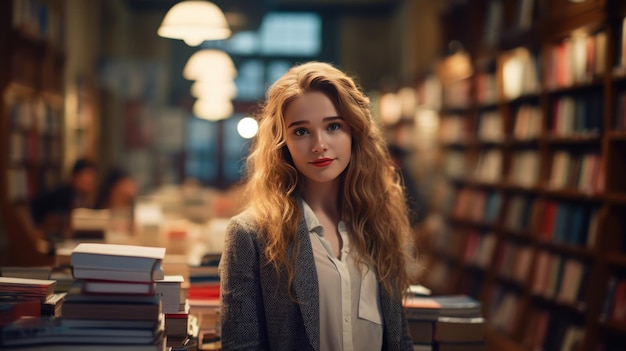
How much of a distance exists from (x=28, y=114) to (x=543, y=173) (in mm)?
5103

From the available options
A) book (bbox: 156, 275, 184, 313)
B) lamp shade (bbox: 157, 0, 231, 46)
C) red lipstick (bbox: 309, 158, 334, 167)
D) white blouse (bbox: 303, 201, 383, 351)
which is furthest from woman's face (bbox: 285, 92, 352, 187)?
lamp shade (bbox: 157, 0, 231, 46)

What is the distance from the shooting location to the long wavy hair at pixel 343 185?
6.97 ft

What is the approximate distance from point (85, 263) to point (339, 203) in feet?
2.65

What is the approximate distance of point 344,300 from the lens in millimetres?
2109

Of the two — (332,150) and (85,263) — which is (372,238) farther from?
(85,263)

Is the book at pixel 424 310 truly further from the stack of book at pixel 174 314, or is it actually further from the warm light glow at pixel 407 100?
the warm light glow at pixel 407 100

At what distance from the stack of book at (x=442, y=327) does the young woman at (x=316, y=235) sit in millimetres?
299

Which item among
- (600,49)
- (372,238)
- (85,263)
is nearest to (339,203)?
(372,238)

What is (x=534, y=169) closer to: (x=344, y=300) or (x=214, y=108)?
(x=344, y=300)

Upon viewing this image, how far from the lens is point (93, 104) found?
39.8 feet

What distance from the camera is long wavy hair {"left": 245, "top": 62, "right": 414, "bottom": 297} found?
6.97 feet

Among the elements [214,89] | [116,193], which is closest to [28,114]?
[116,193]

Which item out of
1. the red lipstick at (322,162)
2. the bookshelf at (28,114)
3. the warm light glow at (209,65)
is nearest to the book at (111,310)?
the red lipstick at (322,162)

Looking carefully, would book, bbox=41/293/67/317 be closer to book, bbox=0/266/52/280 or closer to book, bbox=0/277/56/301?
book, bbox=0/277/56/301
